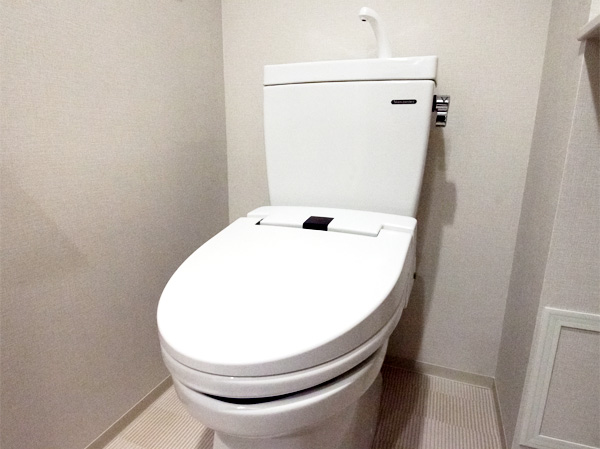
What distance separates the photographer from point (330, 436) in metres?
0.53

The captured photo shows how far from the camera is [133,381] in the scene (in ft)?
2.78

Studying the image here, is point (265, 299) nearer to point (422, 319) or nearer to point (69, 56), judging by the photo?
point (69, 56)

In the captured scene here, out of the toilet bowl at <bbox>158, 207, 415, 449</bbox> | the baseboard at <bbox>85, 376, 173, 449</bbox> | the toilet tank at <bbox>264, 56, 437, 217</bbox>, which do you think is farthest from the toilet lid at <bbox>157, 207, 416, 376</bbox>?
the baseboard at <bbox>85, 376, 173, 449</bbox>

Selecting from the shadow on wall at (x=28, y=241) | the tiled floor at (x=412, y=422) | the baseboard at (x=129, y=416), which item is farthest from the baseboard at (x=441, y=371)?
the shadow on wall at (x=28, y=241)

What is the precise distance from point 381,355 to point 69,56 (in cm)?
71

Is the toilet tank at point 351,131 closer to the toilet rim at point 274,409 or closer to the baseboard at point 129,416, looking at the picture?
the toilet rim at point 274,409

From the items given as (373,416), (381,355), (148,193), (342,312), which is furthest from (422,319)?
(148,193)

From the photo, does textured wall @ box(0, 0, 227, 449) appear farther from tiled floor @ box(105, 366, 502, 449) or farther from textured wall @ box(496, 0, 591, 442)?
textured wall @ box(496, 0, 591, 442)

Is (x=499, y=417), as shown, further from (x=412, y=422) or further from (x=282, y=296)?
(x=282, y=296)

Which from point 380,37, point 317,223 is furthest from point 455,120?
point 317,223

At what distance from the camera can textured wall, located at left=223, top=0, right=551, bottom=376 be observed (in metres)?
0.80

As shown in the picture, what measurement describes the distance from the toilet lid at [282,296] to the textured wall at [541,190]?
244 millimetres

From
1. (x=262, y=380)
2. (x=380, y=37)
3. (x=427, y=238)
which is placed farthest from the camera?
(x=427, y=238)

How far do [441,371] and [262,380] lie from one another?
81cm
